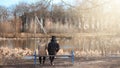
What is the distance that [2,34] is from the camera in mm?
49469

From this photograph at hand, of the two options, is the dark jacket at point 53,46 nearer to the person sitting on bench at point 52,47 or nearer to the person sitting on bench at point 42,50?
the person sitting on bench at point 52,47

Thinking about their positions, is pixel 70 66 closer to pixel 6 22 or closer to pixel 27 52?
pixel 27 52

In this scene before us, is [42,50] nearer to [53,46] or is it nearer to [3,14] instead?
[53,46]

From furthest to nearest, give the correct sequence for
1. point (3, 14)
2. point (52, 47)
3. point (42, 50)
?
point (3, 14)
point (42, 50)
point (52, 47)

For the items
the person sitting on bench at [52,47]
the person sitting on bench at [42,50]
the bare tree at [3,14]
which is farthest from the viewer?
the bare tree at [3,14]

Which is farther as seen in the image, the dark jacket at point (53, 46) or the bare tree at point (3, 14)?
the bare tree at point (3, 14)

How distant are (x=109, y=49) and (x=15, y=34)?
2581 cm

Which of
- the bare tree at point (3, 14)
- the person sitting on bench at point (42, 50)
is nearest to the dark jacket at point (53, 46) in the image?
the person sitting on bench at point (42, 50)

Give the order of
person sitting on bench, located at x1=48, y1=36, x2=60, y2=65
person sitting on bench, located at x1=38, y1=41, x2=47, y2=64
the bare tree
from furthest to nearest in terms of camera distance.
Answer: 1. the bare tree
2. person sitting on bench, located at x1=38, y1=41, x2=47, y2=64
3. person sitting on bench, located at x1=48, y1=36, x2=60, y2=65

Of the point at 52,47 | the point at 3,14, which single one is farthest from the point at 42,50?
the point at 3,14

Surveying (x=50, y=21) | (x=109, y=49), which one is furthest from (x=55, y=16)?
(x=109, y=49)

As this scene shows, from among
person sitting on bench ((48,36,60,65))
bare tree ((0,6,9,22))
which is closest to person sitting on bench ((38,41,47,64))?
person sitting on bench ((48,36,60,65))

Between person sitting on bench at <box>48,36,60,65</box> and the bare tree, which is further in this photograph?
the bare tree

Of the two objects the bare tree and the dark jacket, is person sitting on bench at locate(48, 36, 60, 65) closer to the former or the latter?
the dark jacket
